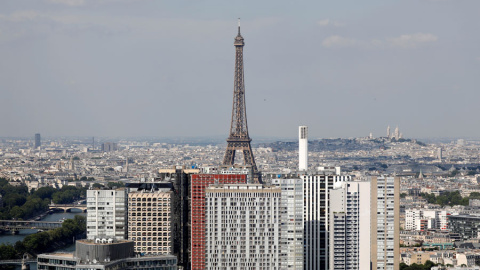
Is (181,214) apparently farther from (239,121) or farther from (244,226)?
(239,121)

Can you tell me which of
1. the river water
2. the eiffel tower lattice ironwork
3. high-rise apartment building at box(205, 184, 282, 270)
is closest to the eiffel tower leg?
the eiffel tower lattice ironwork

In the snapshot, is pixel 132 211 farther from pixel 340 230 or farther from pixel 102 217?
pixel 340 230

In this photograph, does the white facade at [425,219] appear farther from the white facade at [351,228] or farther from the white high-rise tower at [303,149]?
the white facade at [351,228]


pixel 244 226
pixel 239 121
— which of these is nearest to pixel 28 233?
pixel 239 121

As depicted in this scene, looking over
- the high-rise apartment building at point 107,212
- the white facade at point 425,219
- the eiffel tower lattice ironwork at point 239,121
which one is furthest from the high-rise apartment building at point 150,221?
the eiffel tower lattice ironwork at point 239,121

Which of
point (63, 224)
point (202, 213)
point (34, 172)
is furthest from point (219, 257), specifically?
point (34, 172)

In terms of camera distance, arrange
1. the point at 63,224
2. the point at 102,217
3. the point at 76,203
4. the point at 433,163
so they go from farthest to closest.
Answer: the point at 433,163, the point at 76,203, the point at 63,224, the point at 102,217
